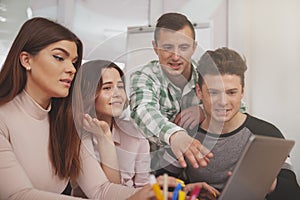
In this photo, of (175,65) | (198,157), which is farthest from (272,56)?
(198,157)

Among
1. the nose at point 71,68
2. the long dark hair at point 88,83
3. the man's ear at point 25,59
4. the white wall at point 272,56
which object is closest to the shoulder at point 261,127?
the white wall at point 272,56

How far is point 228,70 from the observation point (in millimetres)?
1084

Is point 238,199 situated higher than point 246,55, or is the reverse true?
point 246,55

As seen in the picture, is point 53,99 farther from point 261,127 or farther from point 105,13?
point 261,127

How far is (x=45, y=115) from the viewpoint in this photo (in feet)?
3.41

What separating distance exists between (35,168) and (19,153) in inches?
2.0

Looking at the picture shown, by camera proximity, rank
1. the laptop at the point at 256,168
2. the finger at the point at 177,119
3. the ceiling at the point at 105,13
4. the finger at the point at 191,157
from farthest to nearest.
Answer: the ceiling at the point at 105,13 → the finger at the point at 177,119 → the finger at the point at 191,157 → the laptop at the point at 256,168

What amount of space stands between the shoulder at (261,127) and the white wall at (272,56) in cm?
3

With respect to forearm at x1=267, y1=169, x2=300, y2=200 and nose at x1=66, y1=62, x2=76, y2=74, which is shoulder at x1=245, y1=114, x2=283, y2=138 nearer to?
forearm at x1=267, y1=169, x2=300, y2=200

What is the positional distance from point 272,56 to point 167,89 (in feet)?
1.00

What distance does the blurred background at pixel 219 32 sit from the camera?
1120 millimetres

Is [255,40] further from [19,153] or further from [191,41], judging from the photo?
[19,153]

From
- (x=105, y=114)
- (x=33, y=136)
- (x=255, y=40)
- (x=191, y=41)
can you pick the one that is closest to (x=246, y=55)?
(x=255, y=40)

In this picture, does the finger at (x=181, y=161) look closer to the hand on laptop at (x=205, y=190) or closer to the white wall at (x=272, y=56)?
the hand on laptop at (x=205, y=190)
